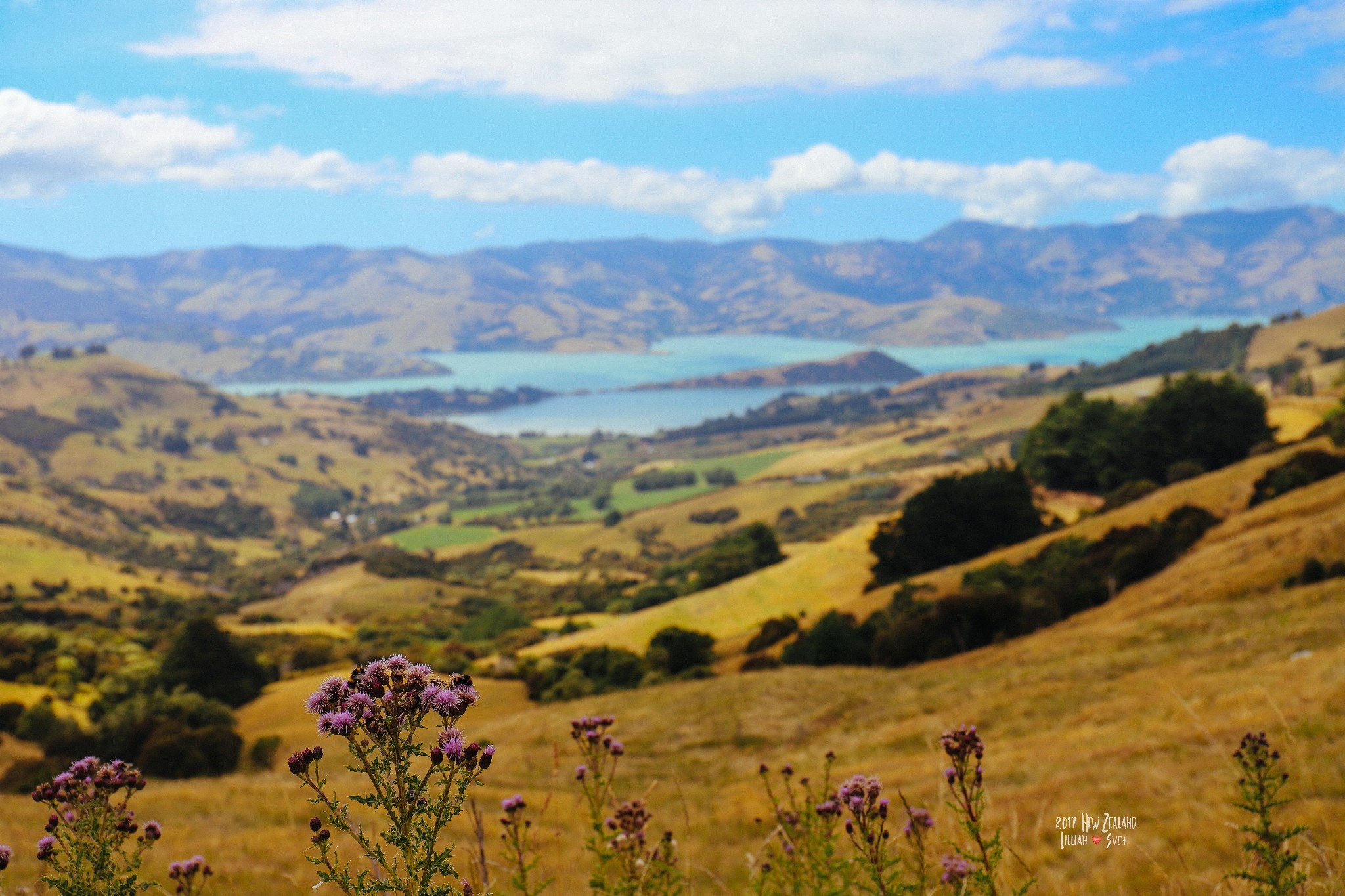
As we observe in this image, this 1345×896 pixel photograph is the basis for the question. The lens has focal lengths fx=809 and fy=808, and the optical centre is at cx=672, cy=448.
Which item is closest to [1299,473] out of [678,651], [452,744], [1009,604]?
[1009,604]

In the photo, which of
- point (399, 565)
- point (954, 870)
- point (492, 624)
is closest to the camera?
point (954, 870)

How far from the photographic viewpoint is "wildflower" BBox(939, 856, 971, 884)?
14.2 feet

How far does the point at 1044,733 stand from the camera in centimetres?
1605

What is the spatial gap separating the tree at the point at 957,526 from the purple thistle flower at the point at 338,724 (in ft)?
172

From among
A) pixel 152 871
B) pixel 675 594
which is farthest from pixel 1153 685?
pixel 675 594

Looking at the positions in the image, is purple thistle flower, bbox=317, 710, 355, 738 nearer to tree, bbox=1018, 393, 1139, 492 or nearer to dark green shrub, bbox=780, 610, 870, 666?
dark green shrub, bbox=780, 610, 870, 666

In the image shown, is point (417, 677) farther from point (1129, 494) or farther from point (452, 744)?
point (1129, 494)

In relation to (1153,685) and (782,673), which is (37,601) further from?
(1153,685)

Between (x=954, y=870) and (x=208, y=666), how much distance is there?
4555 centimetres

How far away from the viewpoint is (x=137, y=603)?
106625 millimetres

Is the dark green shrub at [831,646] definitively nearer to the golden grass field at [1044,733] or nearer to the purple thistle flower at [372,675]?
the golden grass field at [1044,733]

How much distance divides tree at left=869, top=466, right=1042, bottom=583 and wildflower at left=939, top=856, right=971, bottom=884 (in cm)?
4967

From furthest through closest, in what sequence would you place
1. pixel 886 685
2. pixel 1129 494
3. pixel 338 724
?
1. pixel 1129 494
2. pixel 886 685
3. pixel 338 724

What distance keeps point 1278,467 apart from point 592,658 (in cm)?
3501
